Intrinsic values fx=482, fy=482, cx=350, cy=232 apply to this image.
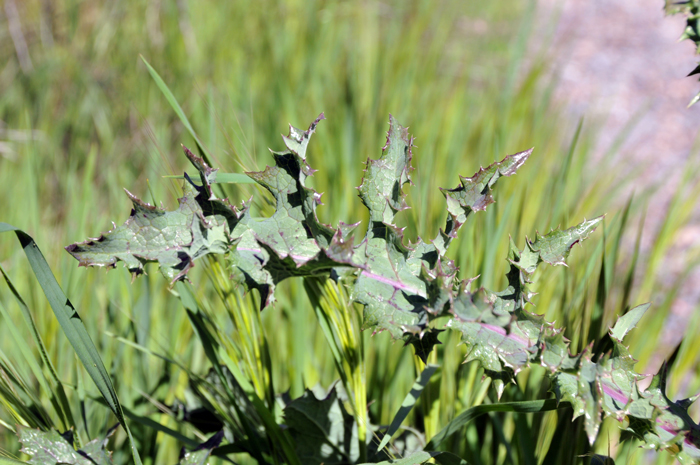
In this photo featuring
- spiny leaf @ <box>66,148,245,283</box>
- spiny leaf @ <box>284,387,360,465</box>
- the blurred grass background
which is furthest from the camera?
the blurred grass background

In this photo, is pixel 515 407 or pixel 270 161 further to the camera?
pixel 270 161

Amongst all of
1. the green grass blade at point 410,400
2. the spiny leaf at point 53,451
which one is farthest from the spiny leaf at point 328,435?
the spiny leaf at point 53,451

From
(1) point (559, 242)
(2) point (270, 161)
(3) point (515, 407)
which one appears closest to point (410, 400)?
(3) point (515, 407)

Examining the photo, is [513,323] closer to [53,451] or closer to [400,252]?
[400,252]

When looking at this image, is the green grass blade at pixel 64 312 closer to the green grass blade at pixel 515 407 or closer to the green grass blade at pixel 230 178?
the green grass blade at pixel 230 178

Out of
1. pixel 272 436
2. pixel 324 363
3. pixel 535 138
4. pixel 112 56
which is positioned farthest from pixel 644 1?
pixel 272 436

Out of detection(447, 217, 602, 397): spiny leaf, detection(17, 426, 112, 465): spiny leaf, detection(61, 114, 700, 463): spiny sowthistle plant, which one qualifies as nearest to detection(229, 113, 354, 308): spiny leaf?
detection(61, 114, 700, 463): spiny sowthistle plant

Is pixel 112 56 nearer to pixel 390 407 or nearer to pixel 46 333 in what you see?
pixel 46 333

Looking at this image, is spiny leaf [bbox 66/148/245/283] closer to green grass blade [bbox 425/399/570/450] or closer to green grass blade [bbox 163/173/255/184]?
green grass blade [bbox 163/173/255/184]
